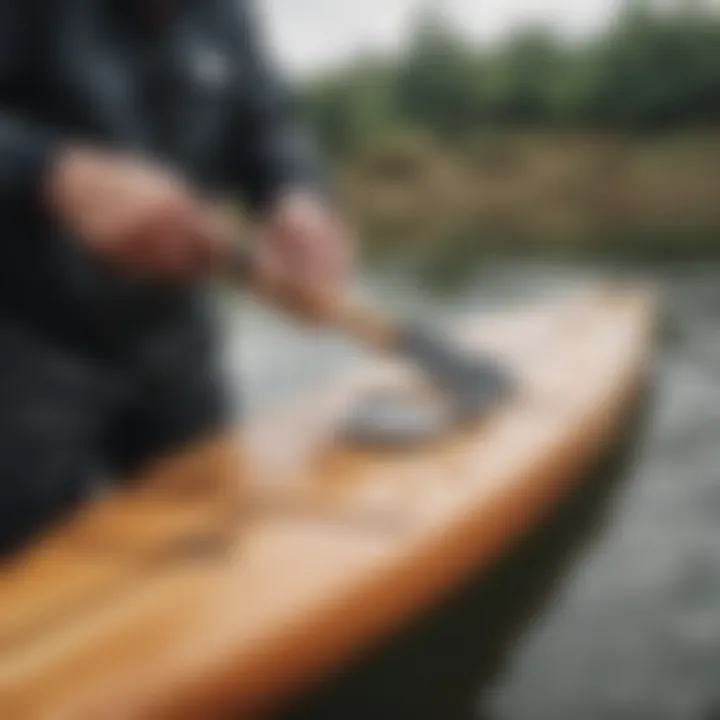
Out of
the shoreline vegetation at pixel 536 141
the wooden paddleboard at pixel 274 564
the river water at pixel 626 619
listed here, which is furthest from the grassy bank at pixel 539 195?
the wooden paddleboard at pixel 274 564

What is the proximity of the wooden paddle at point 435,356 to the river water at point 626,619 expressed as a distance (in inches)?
8.3

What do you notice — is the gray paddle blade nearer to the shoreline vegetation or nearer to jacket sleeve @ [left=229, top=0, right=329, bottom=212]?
jacket sleeve @ [left=229, top=0, right=329, bottom=212]

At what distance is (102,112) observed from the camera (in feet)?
4.11

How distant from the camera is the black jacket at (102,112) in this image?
3.91ft

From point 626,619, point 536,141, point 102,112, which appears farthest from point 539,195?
point 102,112

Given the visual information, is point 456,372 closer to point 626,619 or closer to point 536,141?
point 626,619

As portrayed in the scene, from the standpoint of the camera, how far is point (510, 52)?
11.0 meters

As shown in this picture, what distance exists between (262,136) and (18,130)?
0.40 m

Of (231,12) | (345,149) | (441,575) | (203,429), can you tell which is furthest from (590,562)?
(345,149)

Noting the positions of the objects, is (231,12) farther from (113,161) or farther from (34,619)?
(34,619)

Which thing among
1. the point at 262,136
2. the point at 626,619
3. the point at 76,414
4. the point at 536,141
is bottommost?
the point at 626,619

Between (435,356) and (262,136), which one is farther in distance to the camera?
(435,356)

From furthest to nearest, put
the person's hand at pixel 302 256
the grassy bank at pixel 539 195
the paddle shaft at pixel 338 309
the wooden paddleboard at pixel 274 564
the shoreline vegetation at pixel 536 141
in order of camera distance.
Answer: the shoreline vegetation at pixel 536 141, the grassy bank at pixel 539 195, the person's hand at pixel 302 256, the paddle shaft at pixel 338 309, the wooden paddleboard at pixel 274 564

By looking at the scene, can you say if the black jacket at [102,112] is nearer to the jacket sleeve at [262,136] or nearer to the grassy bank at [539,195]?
the jacket sleeve at [262,136]
